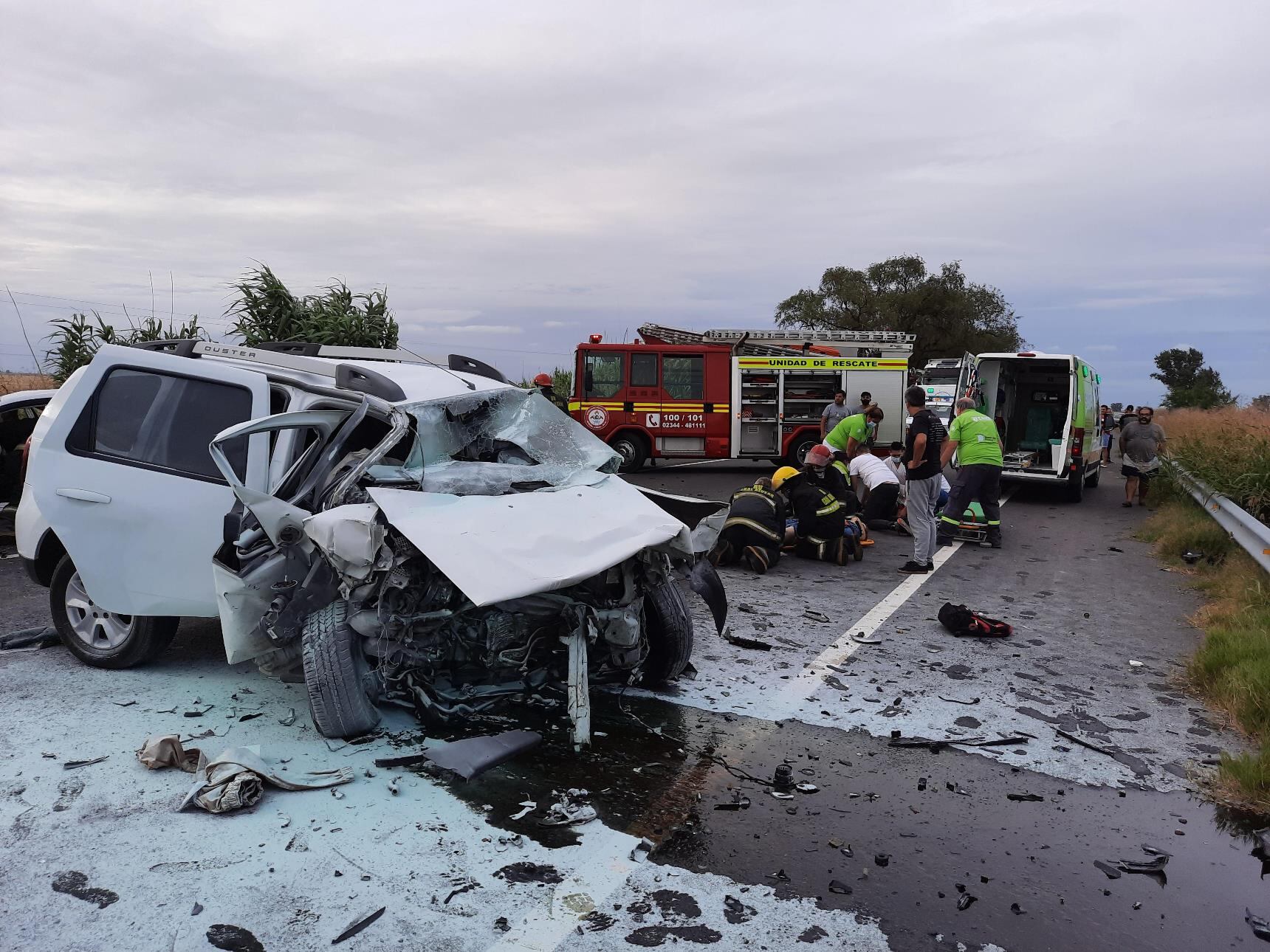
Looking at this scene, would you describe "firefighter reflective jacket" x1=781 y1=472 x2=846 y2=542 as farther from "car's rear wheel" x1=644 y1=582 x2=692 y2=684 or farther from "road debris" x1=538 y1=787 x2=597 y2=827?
"road debris" x1=538 y1=787 x2=597 y2=827

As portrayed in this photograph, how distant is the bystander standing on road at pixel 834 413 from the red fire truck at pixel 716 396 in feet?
2.81

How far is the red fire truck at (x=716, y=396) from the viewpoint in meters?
17.7

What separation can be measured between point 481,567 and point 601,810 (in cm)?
107

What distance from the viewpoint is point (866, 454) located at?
11391 mm

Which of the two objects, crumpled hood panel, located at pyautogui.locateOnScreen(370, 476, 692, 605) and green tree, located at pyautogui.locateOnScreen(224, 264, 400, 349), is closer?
crumpled hood panel, located at pyautogui.locateOnScreen(370, 476, 692, 605)

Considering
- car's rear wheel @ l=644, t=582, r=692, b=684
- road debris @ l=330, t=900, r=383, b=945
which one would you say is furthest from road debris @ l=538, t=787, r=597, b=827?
car's rear wheel @ l=644, t=582, r=692, b=684

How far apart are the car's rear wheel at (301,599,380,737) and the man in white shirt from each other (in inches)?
307

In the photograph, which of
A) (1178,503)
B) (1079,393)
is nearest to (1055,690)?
(1178,503)

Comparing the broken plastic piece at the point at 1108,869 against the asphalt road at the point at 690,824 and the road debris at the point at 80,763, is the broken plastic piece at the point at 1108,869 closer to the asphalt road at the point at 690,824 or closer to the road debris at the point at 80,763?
the asphalt road at the point at 690,824

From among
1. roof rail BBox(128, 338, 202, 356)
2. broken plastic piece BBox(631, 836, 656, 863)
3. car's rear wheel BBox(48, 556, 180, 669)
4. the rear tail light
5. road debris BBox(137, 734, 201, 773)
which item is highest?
roof rail BBox(128, 338, 202, 356)

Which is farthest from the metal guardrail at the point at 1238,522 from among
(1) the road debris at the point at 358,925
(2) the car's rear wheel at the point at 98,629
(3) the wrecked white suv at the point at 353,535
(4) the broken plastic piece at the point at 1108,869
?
(2) the car's rear wheel at the point at 98,629

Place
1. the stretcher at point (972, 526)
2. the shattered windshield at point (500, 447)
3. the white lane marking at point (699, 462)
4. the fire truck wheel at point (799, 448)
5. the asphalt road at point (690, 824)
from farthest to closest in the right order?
the fire truck wheel at point (799, 448) < the white lane marking at point (699, 462) < the stretcher at point (972, 526) < the shattered windshield at point (500, 447) < the asphalt road at point (690, 824)

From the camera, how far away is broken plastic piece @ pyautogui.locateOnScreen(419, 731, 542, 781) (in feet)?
12.2

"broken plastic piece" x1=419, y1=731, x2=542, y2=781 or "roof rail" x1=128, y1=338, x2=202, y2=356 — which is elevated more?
"roof rail" x1=128, y1=338, x2=202, y2=356
